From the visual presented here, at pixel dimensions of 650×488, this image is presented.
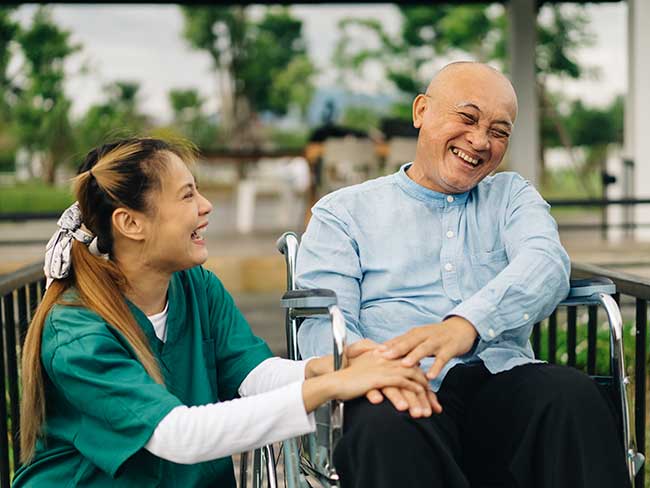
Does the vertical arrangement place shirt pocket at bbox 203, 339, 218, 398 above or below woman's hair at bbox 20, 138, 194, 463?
below

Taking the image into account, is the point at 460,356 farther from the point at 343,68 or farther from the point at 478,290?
the point at 343,68

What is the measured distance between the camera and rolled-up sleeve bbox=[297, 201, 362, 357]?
2281mm

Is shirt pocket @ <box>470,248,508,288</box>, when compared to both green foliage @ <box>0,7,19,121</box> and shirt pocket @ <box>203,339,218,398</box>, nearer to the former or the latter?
shirt pocket @ <box>203,339,218,398</box>

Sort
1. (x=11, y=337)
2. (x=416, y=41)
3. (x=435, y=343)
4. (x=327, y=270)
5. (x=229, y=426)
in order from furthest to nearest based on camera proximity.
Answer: (x=416, y=41) → (x=11, y=337) → (x=327, y=270) → (x=435, y=343) → (x=229, y=426)

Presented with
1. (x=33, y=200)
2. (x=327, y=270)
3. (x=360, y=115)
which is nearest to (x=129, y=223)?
(x=327, y=270)

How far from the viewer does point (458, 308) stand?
214cm

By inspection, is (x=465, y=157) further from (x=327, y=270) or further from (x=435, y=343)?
(x=435, y=343)

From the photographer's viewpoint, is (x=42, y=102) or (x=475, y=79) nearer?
(x=475, y=79)

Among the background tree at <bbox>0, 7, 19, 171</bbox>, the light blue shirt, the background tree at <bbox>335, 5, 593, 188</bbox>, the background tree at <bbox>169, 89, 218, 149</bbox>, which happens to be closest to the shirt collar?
the light blue shirt

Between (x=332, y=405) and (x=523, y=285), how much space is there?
0.54 metres

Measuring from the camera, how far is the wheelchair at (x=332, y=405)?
192cm

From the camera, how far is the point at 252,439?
1.82 m

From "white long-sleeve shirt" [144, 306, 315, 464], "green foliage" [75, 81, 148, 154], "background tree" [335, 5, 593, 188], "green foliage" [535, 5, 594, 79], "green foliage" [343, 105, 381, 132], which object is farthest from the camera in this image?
"green foliage" [343, 105, 381, 132]

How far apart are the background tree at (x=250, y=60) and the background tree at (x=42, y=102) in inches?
268
